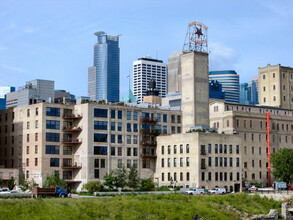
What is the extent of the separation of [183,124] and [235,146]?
1744cm

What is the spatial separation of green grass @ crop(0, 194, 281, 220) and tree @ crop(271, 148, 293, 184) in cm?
5645

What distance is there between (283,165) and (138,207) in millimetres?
82068

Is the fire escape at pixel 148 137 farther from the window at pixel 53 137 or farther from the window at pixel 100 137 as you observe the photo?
the window at pixel 53 137

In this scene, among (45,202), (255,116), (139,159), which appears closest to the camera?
(45,202)

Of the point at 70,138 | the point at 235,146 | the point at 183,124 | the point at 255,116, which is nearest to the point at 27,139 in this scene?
the point at 70,138

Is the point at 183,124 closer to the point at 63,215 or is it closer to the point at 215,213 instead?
the point at 215,213

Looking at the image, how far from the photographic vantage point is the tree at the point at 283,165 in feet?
488

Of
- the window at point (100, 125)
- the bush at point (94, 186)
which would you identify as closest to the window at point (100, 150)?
the window at point (100, 125)

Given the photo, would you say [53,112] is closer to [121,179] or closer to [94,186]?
[94,186]

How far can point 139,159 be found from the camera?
141125 mm

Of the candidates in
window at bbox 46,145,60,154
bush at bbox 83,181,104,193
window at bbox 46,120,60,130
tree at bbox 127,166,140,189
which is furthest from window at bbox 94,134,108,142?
bush at bbox 83,181,104,193

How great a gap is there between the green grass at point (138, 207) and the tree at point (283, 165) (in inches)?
2223

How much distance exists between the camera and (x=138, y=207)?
76.3 m

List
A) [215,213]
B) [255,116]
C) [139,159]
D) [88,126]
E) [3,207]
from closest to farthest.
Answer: [3,207] → [215,213] → [88,126] → [139,159] → [255,116]
